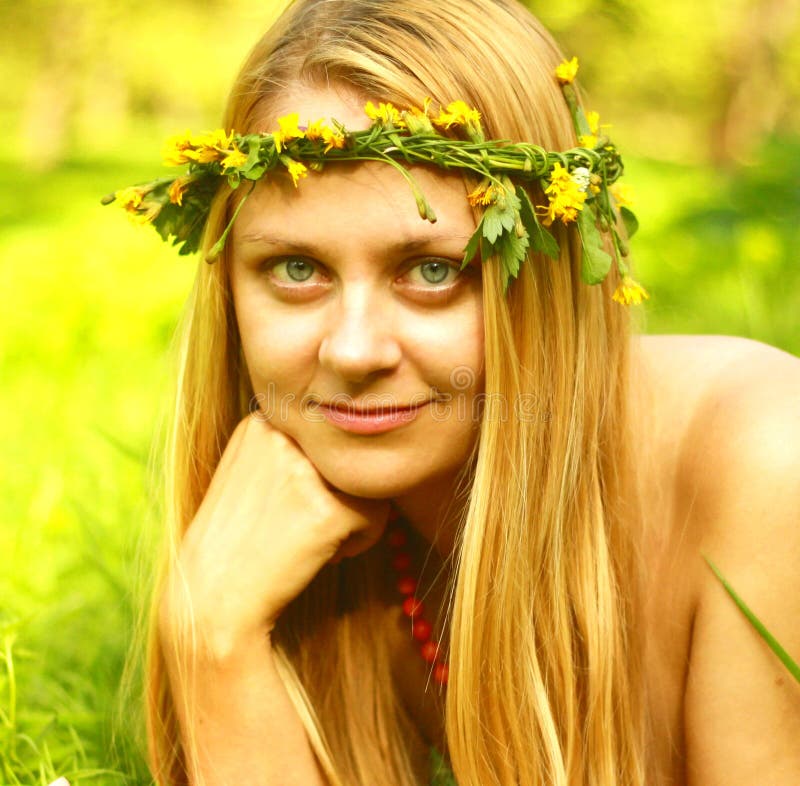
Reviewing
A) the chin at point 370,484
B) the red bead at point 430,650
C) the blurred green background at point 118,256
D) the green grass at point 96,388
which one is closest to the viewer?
the chin at point 370,484

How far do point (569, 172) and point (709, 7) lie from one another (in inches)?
381

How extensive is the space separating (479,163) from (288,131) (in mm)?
321

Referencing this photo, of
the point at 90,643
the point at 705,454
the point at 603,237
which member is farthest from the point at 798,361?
the point at 90,643

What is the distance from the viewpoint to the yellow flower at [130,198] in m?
2.03

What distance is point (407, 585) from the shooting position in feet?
8.04

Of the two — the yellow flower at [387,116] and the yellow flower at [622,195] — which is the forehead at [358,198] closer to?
the yellow flower at [387,116]

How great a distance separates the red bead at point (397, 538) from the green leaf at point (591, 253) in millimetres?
836

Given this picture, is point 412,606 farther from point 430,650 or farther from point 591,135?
point 591,135

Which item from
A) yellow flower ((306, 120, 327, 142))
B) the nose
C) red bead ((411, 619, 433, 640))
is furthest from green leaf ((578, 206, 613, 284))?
red bead ((411, 619, 433, 640))

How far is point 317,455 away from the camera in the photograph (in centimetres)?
210

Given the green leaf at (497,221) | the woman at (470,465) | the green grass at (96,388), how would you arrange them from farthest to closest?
the green grass at (96,388), the woman at (470,465), the green leaf at (497,221)

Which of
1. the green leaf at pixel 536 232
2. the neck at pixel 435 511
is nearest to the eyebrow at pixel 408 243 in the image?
the green leaf at pixel 536 232

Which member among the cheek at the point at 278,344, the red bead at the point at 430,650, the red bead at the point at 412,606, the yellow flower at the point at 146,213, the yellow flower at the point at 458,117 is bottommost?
the red bead at the point at 430,650

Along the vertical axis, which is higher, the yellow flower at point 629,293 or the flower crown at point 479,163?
the flower crown at point 479,163
